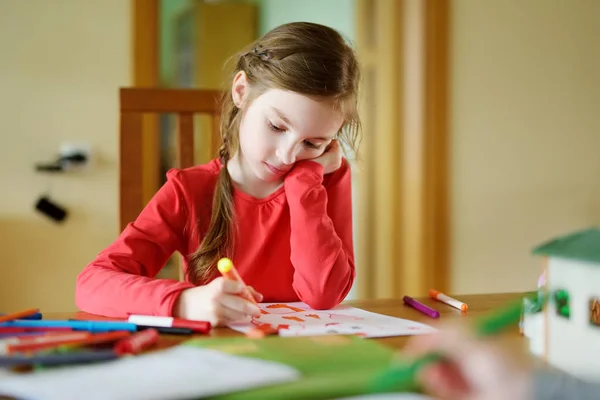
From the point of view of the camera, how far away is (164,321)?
0.71 meters

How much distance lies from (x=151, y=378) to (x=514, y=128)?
202 centimetres

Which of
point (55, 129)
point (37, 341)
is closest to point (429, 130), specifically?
point (55, 129)

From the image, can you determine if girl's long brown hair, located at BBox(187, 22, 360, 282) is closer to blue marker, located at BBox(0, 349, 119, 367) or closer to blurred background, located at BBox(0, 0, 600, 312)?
blue marker, located at BBox(0, 349, 119, 367)

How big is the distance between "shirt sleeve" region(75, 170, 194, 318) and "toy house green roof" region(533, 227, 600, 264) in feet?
1.45

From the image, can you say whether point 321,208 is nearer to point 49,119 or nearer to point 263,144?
point 263,144

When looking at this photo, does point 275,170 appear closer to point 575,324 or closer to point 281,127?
point 281,127

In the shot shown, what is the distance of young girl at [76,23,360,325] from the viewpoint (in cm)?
99

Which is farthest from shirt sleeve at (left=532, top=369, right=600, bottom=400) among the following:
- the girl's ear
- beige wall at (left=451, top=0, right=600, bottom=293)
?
beige wall at (left=451, top=0, right=600, bottom=293)

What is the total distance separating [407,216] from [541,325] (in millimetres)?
1702

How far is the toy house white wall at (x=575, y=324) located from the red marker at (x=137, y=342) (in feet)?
1.25

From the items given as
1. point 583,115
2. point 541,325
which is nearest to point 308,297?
Result: point 541,325

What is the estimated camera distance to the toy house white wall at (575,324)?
19.7 inches

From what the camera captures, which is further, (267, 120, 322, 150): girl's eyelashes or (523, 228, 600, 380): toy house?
(267, 120, 322, 150): girl's eyelashes

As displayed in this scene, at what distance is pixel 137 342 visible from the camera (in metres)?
0.61
